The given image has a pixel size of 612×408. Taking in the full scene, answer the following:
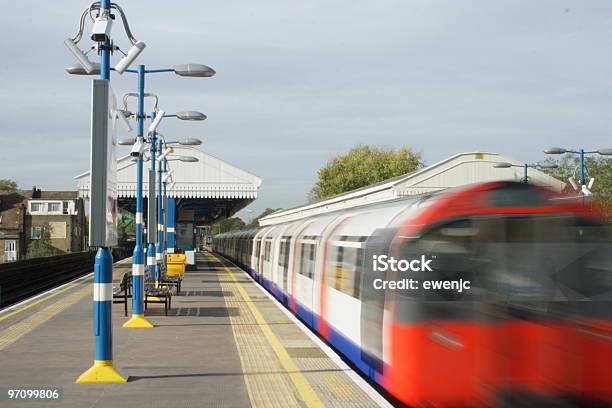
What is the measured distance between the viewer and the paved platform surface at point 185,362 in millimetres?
8359

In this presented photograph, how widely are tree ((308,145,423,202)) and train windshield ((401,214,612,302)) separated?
8384cm

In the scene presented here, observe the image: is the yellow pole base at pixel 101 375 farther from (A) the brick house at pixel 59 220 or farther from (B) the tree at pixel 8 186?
(B) the tree at pixel 8 186

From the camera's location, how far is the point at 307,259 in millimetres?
16422

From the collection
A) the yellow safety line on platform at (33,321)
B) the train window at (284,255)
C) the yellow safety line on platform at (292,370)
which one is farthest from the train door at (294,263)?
the yellow safety line on platform at (33,321)

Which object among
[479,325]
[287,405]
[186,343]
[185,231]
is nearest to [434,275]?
[479,325]

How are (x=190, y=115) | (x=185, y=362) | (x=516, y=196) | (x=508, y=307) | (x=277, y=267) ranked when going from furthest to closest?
(x=277, y=267) → (x=190, y=115) → (x=185, y=362) → (x=516, y=196) → (x=508, y=307)

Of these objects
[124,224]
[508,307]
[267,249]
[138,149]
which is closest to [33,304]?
[138,149]

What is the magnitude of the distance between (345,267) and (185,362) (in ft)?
8.37

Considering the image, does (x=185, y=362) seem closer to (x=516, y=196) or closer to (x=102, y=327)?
(x=102, y=327)

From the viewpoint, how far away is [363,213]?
38.7 ft

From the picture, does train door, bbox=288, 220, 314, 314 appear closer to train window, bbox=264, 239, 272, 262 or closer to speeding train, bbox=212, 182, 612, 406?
train window, bbox=264, 239, 272, 262

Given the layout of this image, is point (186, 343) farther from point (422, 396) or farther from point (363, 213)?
point (422, 396)

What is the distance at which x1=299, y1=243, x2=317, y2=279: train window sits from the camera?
1548cm

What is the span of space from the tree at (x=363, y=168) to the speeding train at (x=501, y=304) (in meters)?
83.7
